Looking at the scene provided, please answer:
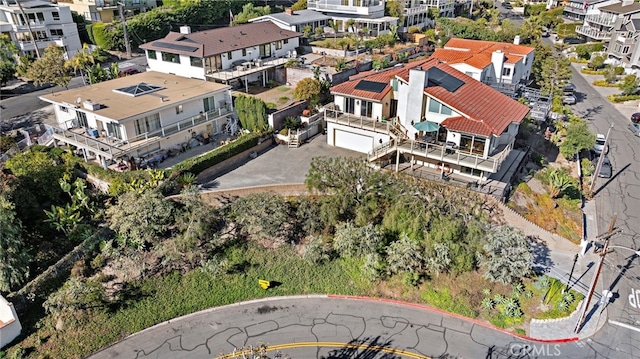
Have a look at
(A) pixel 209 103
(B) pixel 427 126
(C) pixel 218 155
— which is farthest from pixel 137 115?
(B) pixel 427 126

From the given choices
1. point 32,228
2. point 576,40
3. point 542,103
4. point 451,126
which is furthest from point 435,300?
point 576,40

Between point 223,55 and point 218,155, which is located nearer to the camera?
point 218,155

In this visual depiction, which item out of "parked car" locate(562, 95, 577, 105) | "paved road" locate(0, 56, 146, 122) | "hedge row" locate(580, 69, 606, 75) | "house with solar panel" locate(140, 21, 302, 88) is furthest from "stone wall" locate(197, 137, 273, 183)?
"hedge row" locate(580, 69, 606, 75)

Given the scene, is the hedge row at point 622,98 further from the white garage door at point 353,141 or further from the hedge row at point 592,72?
the white garage door at point 353,141

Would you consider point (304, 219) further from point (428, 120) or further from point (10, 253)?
point (10, 253)

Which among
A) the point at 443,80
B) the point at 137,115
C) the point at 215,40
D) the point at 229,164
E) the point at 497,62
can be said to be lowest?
the point at 229,164

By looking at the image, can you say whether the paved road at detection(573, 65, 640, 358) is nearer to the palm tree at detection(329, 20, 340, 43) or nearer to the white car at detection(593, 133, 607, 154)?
the white car at detection(593, 133, 607, 154)

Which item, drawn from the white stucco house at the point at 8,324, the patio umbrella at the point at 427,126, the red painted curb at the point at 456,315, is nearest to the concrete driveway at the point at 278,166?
the patio umbrella at the point at 427,126
